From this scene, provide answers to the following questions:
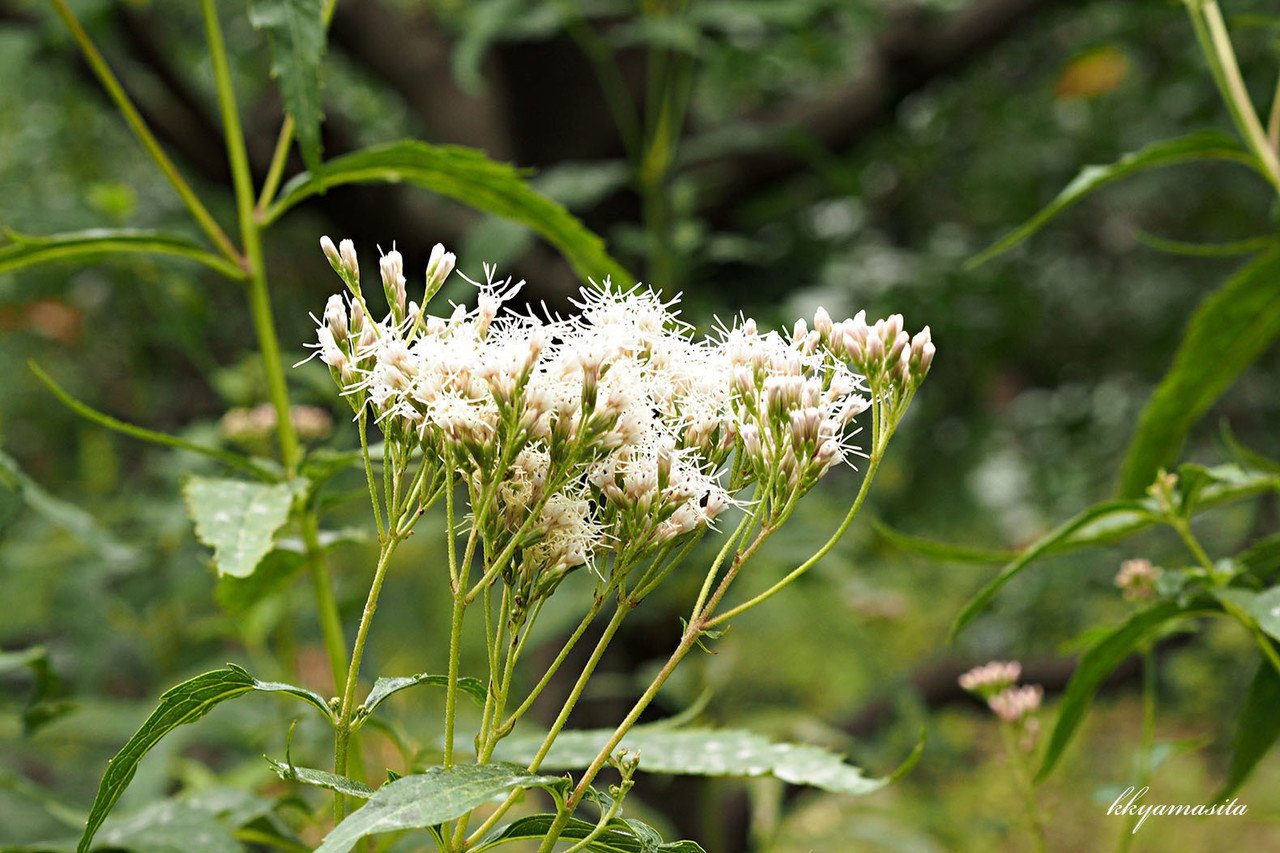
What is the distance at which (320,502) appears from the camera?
0.87 metres

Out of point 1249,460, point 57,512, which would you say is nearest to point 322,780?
point 57,512

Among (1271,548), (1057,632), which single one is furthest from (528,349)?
(1057,632)

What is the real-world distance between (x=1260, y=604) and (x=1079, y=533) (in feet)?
0.44

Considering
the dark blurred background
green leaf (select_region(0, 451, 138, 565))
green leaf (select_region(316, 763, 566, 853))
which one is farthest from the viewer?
the dark blurred background

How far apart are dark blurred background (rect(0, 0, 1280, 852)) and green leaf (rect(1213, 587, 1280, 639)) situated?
753mm

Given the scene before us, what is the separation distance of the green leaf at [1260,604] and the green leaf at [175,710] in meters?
0.54

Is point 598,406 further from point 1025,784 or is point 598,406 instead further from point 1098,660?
point 1025,784

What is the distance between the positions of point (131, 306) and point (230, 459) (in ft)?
5.32

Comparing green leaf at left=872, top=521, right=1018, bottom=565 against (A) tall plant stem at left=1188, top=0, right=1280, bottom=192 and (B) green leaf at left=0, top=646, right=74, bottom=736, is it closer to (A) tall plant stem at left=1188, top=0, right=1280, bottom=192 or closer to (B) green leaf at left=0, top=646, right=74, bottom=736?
(A) tall plant stem at left=1188, top=0, right=1280, bottom=192

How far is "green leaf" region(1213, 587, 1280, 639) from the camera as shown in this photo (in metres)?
0.69

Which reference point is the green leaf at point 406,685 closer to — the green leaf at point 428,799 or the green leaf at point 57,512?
the green leaf at point 428,799

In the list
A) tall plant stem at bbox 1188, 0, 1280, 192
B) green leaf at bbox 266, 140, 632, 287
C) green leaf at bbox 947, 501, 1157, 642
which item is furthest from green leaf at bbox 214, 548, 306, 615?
tall plant stem at bbox 1188, 0, 1280, 192

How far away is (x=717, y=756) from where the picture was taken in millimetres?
751

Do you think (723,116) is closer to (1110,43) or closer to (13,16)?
(1110,43)
